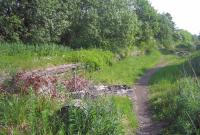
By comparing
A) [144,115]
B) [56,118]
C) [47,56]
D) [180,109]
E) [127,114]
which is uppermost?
[47,56]

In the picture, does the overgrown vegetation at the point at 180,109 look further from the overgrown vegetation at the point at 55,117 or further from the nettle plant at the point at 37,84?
the nettle plant at the point at 37,84

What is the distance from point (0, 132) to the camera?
344 inches

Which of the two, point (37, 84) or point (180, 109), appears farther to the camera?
point (180, 109)

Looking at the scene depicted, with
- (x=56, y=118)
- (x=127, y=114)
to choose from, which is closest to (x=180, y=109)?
(x=127, y=114)

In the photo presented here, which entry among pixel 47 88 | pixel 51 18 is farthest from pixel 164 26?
pixel 47 88

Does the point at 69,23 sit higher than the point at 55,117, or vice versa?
the point at 69,23

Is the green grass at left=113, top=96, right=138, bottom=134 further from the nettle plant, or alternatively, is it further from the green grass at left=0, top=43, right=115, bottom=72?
the green grass at left=0, top=43, right=115, bottom=72

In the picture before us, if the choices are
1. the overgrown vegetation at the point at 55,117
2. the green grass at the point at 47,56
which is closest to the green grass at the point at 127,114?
the overgrown vegetation at the point at 55,117

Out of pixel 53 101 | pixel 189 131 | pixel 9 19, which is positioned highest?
pixel 9 19

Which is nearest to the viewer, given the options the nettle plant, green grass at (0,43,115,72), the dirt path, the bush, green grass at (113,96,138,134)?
the bush

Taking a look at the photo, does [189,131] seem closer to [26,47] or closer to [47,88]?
[47,88]

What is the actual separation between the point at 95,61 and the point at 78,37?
9.71 meters

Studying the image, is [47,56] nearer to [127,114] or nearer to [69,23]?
[69,23]

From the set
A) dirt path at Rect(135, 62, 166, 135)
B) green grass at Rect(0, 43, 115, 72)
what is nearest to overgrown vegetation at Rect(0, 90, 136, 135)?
dirt path at Rect(135, 62, 166, 135)
